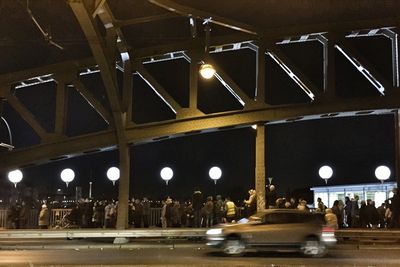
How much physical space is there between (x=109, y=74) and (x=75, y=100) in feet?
67.2

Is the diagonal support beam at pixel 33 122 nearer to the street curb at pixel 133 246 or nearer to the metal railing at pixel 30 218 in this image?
the street curb at pixel 133 246

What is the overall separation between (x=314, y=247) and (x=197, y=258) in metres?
3.66

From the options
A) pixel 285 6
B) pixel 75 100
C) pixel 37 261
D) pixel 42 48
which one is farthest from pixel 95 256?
pixel 75 100

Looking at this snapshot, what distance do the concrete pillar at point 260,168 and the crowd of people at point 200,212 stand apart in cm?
25

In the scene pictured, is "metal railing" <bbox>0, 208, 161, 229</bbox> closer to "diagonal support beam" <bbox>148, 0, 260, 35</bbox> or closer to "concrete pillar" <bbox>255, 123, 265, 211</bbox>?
"concrete pillar" <bbox>255, 123, 265, 211</bbox>

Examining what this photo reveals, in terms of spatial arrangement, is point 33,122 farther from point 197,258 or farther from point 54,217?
point 197,258

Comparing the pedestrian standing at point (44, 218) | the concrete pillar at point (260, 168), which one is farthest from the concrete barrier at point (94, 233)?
the pedestrian standing at point (44, 218)

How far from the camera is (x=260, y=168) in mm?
22734

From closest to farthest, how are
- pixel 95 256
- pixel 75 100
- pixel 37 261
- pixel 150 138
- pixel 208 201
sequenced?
1. pixel 37 261
2. pixel 95 256
3. pixel 150 138
4. pixel 208 201
5. pixel 75 100

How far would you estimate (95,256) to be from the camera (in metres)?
17.6

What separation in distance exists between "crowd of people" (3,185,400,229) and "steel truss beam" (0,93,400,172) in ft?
9.85

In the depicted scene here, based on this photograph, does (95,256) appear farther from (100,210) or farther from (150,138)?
(100,210)

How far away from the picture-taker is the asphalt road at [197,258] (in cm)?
1513

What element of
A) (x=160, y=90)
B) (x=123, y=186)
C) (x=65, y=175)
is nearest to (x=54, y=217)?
(x=65, y=175)
